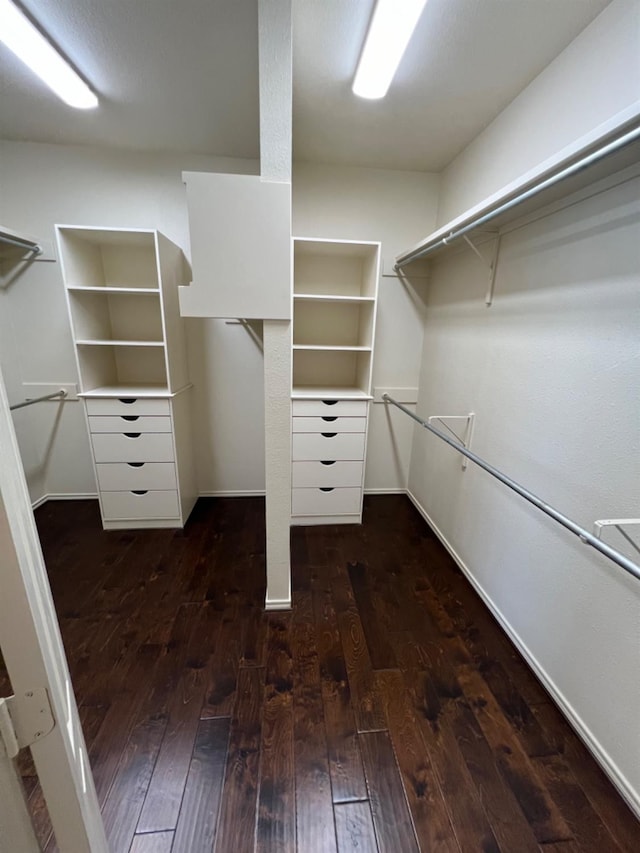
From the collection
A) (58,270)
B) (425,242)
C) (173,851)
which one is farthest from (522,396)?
(58,270)

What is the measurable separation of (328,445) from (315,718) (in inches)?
58.5

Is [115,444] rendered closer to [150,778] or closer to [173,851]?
[150,778]

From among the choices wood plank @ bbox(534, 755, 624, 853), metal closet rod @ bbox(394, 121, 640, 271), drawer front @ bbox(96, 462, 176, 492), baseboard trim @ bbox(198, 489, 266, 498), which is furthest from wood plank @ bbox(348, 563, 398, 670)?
metal closet rod @ bbox(394, 121, 640, 271)

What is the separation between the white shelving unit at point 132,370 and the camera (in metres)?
2.11

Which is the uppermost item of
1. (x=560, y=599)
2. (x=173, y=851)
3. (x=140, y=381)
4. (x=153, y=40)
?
(x=153, y=40)

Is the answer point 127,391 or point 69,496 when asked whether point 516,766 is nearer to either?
point 127,391

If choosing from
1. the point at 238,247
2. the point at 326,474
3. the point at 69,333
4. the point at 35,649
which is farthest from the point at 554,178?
the point at 69,333

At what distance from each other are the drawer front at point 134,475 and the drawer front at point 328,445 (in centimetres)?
89

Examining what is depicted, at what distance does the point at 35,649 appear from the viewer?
0.50 m

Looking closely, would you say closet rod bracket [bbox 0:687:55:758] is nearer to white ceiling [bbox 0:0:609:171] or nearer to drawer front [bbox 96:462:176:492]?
drawer front [bbox 96:462:176:492]

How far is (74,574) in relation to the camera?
1.98m

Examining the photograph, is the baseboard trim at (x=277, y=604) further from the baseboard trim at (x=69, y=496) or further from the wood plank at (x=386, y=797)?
the baseboard trim at (x=69, y=496)

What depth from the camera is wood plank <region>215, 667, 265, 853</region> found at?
0.98m

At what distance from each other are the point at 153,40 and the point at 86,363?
166 centimetres
